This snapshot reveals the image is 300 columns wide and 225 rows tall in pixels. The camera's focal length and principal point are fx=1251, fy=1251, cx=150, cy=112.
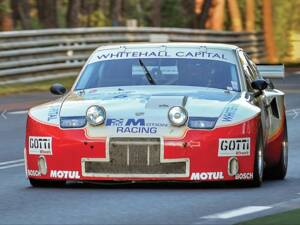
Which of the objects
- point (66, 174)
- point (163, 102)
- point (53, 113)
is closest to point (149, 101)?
point (163, 102)

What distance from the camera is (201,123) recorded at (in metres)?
→ 10.4

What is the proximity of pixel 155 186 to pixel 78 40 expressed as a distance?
19877 mm

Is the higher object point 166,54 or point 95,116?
point 166,54

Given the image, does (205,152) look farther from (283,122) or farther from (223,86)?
(283,122)

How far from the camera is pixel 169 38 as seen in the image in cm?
3556

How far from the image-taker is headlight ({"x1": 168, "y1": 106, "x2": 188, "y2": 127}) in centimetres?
1037

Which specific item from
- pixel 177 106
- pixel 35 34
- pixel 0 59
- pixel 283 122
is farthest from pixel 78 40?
pixel 177 106

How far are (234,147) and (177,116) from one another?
1.80 feet

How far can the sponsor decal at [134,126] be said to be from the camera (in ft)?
34.0

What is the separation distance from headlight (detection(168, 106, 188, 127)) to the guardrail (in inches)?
643

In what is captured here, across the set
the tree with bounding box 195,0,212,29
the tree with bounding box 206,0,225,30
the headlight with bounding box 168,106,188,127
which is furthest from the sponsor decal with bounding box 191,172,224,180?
the tree with bounding box 206,0,225,30

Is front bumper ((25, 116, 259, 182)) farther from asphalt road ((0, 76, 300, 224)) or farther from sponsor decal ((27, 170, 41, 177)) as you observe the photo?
sponsor decal ((27, 170, 41, 177))

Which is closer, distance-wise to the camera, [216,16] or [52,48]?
[52,48]

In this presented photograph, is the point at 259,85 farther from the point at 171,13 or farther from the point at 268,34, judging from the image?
the point at 171,13
